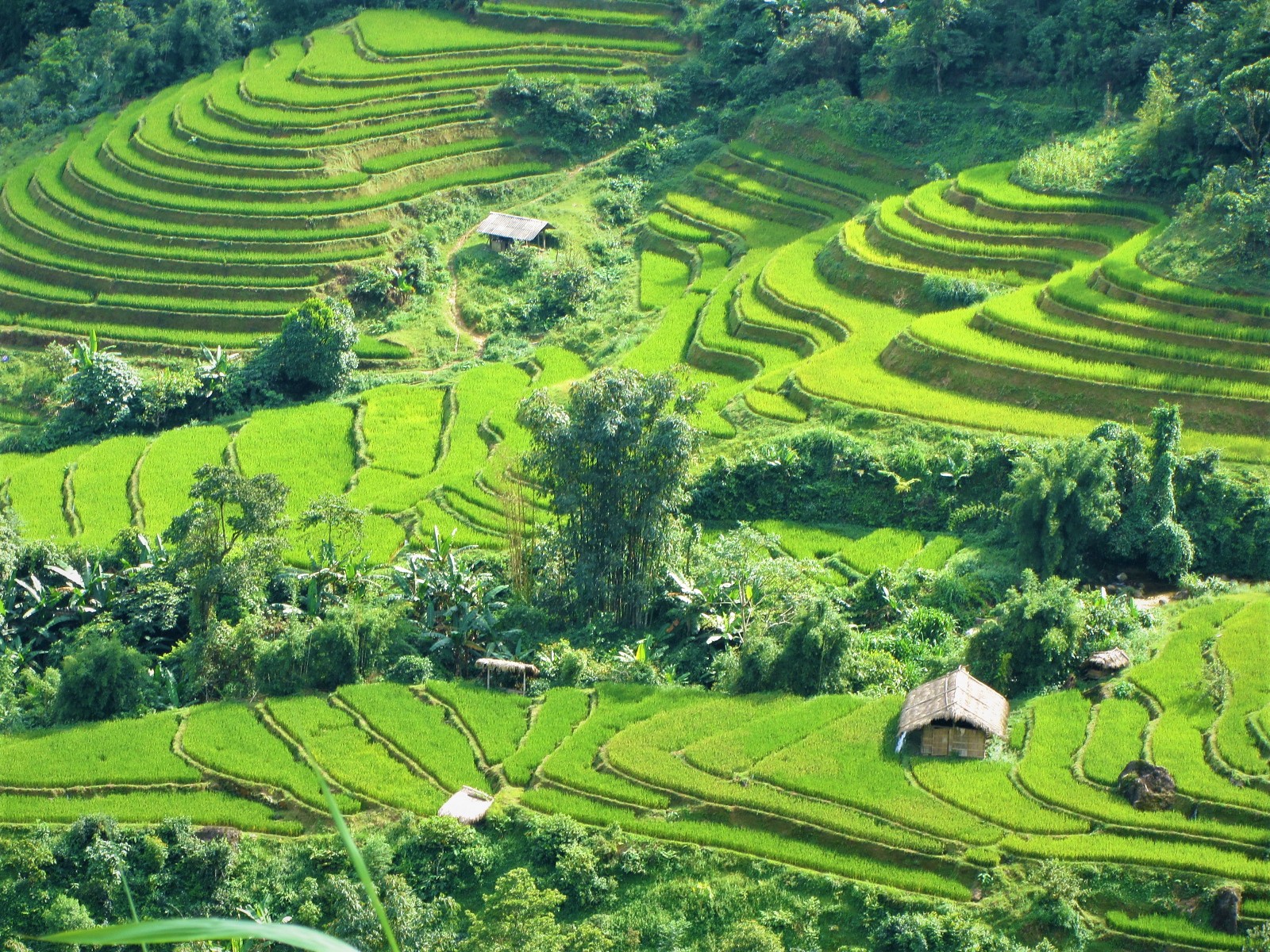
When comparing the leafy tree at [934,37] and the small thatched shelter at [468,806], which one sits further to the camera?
the leafy tree at [934,37]

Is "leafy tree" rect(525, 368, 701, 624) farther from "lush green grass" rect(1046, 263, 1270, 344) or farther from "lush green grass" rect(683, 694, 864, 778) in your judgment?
"lush green grass" rect(1046, 263, 1270, 344)

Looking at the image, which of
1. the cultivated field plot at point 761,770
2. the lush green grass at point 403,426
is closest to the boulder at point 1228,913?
the cultivated field plot at point 761,770

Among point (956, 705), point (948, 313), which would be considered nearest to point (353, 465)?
point (948, 313)

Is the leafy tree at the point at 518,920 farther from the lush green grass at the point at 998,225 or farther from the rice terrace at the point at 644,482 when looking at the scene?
the lush green grass at the point at 998,225

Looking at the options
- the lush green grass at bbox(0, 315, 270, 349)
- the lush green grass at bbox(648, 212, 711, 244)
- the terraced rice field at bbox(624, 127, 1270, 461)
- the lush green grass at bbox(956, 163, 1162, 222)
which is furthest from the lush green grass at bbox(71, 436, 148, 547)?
the lush green grass at bbox(956, 163, 1162, 222)

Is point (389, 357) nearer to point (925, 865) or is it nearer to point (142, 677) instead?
point (142, 677)

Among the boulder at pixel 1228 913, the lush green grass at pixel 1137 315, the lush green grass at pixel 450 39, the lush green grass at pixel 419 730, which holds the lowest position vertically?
the lush green grass at pixel 419 730
